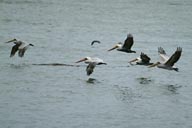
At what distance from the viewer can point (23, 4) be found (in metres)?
39.3

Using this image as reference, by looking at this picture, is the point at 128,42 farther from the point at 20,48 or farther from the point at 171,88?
the point at 20,48

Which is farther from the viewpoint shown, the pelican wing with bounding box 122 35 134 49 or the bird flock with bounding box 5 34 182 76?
the pelican wing with bounding box 122 35 134 49

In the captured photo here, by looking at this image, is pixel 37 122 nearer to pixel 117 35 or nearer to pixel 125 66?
pixel 125 66

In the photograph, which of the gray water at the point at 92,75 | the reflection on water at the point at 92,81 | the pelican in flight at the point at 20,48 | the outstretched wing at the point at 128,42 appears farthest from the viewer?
the pelican in flight at the point at 20,48

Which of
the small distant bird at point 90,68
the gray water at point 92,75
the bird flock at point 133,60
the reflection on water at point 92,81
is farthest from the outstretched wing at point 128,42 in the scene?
the reflection on water at point 92,81

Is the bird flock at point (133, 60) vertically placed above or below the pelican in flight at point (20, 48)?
above

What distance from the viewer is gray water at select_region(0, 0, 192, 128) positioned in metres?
16.4

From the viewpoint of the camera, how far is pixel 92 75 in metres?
21.7

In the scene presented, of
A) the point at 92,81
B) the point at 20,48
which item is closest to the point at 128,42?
the point at 92,81

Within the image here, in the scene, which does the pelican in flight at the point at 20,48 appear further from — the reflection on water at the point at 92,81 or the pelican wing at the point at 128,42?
the reflection on water at the point at 92,81

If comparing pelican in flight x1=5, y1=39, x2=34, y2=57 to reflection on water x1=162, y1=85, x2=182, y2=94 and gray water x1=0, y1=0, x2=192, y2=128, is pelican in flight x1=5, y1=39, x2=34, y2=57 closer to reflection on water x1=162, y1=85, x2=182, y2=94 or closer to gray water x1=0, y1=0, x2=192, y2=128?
gray water x1=0, y1=0, x2=192, y2=128

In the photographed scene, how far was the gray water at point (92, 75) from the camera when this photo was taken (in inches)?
645

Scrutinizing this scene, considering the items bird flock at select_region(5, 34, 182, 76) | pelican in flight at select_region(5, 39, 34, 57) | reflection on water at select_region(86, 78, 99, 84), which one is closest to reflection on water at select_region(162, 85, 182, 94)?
bird flock at select_region(5, 34, 182, 76)

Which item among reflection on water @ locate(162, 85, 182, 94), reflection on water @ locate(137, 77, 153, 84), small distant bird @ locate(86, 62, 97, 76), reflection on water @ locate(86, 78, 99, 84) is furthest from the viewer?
reflection on water @ locate(137, 77, 153, 84)
